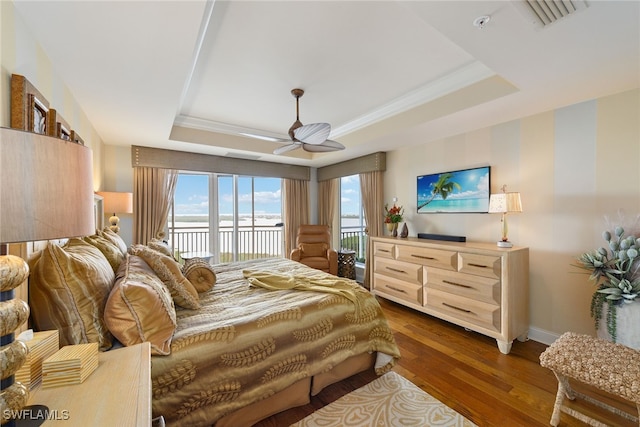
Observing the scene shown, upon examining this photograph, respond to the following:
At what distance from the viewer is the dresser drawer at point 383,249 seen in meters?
3.61

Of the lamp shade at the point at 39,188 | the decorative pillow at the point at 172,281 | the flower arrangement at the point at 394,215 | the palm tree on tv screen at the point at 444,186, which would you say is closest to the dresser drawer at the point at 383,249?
the flower arrangement at the point at 394,215

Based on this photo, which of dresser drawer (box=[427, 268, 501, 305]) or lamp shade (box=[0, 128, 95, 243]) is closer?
lamp shade (box=[0, 128, 95, 243])

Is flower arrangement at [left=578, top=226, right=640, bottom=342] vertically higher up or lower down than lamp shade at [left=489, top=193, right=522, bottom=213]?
lower down

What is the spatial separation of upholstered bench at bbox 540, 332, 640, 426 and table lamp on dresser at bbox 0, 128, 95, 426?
8.01 ft

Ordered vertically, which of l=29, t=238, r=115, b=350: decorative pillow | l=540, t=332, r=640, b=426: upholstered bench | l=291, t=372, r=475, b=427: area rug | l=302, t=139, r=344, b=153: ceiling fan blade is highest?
l=302, t=139, r=344, b=153: ceiling fan blade

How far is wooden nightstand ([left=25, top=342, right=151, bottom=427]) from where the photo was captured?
78 centimetres

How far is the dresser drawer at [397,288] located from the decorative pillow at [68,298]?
9.74 ft

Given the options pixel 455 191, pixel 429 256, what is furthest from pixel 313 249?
pixel 455 191

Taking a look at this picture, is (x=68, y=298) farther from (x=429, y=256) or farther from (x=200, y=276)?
(x=429, y=256)

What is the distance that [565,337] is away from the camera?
5.90 feet

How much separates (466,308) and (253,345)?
7.44 ft

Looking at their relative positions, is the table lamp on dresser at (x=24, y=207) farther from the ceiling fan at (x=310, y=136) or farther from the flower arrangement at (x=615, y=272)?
the flower arrangement at (x=615, y=272)

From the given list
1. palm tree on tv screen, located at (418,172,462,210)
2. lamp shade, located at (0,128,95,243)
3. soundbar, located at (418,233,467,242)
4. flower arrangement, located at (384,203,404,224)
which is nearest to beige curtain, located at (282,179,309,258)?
flower arrangement, located at (384,203,404,224)

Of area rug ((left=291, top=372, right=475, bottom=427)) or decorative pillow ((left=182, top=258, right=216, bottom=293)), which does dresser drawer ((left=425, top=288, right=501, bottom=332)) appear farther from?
decorative pillow ((left=182, top=258, right=216, bottom=293))
